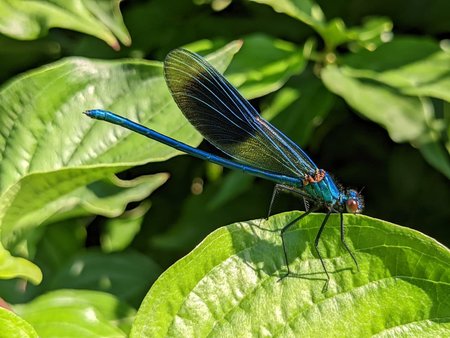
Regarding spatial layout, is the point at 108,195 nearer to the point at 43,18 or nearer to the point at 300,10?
A: the point at 43,18

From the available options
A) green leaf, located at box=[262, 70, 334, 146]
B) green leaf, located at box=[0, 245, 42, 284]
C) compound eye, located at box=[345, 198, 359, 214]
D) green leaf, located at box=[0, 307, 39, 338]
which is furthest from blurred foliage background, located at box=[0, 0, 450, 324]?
green leaf, located at box=[0, 307, 39, 338]

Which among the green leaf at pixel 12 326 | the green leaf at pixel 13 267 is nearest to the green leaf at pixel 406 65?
the green leaf at pixel 13 267

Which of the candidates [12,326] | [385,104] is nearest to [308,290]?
[12,326]

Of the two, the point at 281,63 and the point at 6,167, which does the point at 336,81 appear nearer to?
the point at 281,63

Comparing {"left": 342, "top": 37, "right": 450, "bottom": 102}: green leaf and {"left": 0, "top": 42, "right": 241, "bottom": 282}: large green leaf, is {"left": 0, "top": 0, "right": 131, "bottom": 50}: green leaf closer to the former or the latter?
{"left": 0, "top": 42, "right": 241, "bottom": 282}: large green leaf

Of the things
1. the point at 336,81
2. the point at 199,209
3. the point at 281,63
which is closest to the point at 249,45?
the point at 281,63

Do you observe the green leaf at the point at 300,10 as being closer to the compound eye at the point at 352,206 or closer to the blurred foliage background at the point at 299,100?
the blurred foliage background at the point at 299,100
